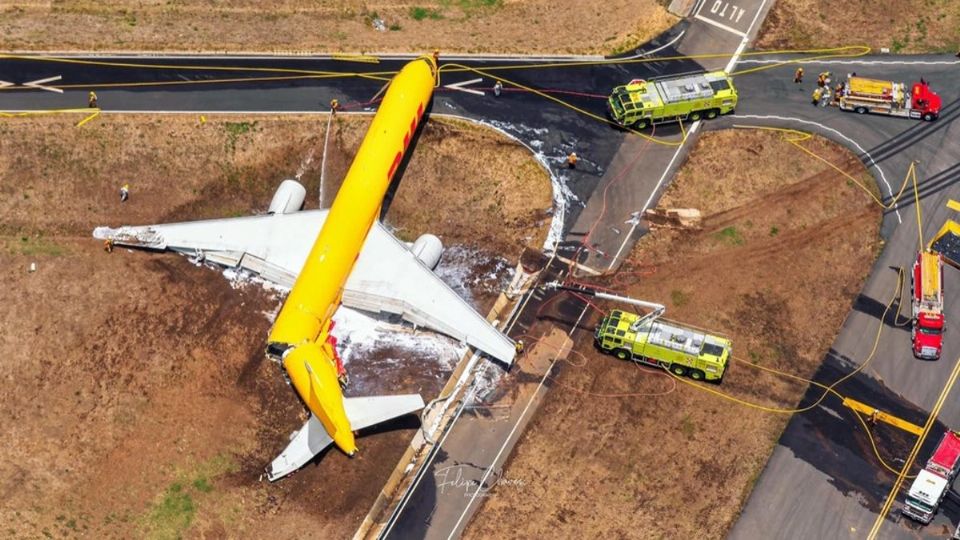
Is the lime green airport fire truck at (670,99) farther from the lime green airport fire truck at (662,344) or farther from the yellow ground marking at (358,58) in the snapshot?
the yellow ground marking at (358,58)

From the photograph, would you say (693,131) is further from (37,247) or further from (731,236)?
(37,247)

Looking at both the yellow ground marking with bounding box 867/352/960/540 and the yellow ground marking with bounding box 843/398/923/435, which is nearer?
the yellow ground marking with bounding box 867/352/960/540

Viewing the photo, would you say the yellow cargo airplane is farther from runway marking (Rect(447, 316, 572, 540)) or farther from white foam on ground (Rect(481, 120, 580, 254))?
white foam on ground (Rect(481, 120, 580, 254))

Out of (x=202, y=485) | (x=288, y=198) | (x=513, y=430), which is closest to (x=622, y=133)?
(x=513, y=430)

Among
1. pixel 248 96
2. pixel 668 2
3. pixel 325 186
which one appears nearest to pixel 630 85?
pixel 668 2

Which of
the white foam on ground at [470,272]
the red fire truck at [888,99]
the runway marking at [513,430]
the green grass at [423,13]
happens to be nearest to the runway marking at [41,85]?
the green grass at [423,13]

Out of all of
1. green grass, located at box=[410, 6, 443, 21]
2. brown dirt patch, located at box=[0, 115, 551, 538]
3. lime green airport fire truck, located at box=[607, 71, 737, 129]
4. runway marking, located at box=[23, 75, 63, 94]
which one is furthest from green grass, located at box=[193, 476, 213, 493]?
green grass, located at box=[410, 6, 443, 21]
